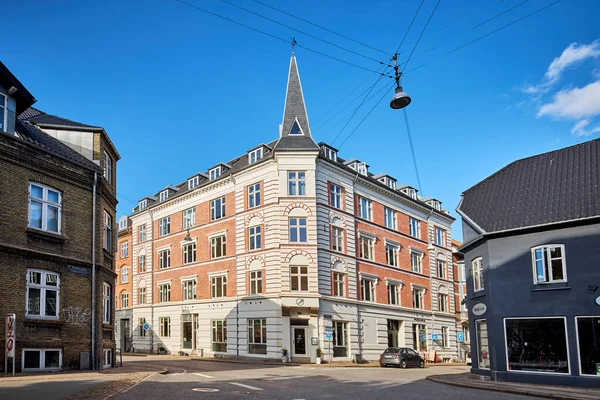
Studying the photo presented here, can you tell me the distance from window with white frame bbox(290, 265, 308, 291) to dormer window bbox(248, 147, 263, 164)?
8661mm

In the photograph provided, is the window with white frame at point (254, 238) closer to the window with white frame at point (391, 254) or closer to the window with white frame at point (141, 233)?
the window with white frame at point (391, 254)

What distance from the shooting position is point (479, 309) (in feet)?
77.1

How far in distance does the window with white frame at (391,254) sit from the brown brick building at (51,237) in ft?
85.5

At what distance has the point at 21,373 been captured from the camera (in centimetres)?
1817

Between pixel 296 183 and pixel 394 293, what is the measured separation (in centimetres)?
1431

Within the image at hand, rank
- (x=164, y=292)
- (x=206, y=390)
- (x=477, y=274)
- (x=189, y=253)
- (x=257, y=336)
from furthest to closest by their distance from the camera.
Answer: (x=164, y=292) < (x=189, y=253) < (x=257, y=336) < (x=477, y=274) < (x=206, y=390)

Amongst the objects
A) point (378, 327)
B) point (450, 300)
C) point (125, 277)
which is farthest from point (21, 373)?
point (450, 300)

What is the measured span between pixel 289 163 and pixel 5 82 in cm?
2035

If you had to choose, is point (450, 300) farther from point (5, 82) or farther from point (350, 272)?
point (5, 82)

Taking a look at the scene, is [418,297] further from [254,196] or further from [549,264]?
[549,264]

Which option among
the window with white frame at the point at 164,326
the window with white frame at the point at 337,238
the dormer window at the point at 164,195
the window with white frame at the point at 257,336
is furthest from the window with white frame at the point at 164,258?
the window with white frame at the point at 337,238

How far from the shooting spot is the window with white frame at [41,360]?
18828 millimetres

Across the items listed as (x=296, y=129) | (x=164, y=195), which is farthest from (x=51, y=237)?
(x=164, y=195)

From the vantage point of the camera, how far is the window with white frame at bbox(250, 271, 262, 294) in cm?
3806
